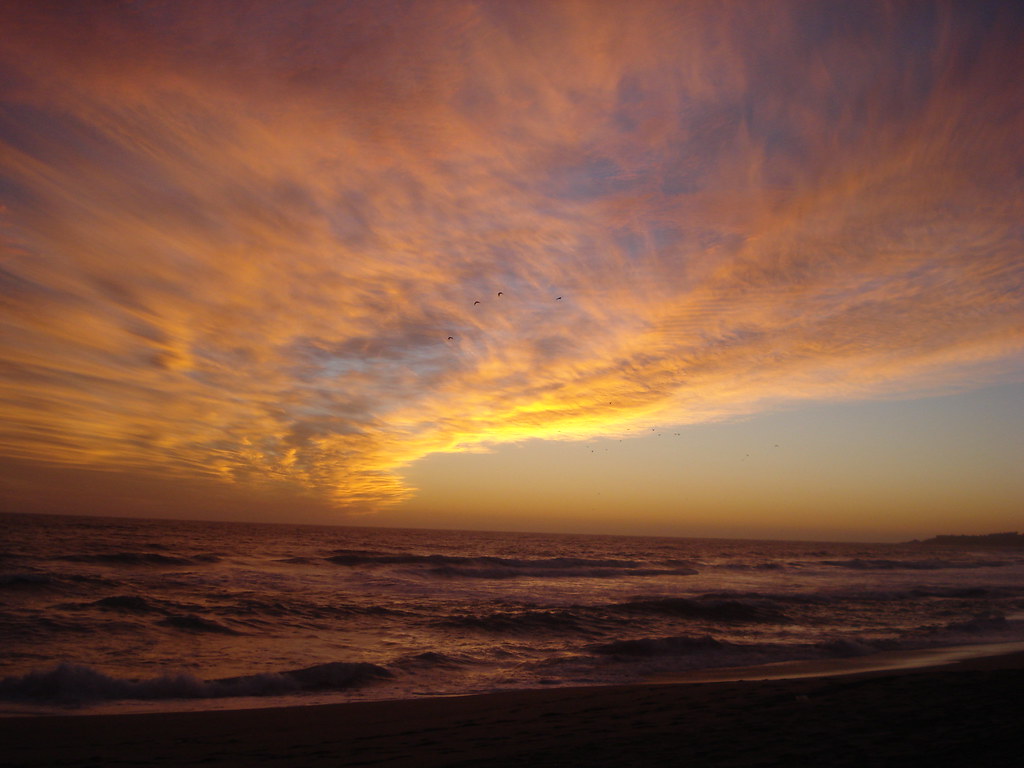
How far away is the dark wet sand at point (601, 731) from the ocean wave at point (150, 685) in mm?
1701

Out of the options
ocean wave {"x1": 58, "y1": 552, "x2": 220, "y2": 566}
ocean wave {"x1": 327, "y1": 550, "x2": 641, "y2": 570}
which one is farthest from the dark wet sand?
ocean wave {"x1": 327, "y1": 550, "x2": 641, "y2": 570}

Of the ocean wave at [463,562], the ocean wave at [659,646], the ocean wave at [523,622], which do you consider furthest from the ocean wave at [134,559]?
the ocean wave at [659,646]

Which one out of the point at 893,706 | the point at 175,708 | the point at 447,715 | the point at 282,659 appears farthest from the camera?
the point at 282,659

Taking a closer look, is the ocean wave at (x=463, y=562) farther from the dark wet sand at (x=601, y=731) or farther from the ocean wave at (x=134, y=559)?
the dark wet sand at (x=601, y=731)

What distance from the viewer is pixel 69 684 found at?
1036cm

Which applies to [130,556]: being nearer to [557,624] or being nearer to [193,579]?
[193,579]

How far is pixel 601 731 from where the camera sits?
288 inches

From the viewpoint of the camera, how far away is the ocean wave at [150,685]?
33.1ft

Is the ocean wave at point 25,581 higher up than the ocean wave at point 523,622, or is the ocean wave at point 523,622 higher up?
the ocean wave at point 25,581

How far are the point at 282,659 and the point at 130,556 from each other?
2662 cm

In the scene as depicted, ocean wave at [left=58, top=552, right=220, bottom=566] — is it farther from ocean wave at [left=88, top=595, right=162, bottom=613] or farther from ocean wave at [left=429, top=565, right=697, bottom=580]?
ocean wave at [left=88, top=595, right=162, bottom=613]

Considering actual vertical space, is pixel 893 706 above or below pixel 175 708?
above

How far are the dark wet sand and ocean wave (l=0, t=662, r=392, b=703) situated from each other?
1.70 metres

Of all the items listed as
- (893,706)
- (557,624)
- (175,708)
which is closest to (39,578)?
(175,708)
